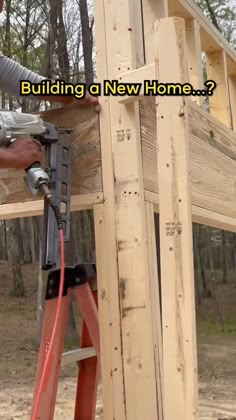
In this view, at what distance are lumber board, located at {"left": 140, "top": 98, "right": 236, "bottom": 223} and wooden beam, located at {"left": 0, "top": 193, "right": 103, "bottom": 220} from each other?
0.26 meters

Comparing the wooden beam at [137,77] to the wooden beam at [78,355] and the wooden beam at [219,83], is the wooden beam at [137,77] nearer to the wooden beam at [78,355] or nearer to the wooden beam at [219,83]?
the wooden beam at [78,355]

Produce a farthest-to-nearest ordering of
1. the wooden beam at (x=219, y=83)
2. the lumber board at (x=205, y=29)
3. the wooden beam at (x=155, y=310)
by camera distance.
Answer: the wooden beam at (x=219, y=83) < the lumber board at (x=205, y=29) < the wooden beam at (x=155, y=310)

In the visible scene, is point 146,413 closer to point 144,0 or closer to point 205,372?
point 144,0

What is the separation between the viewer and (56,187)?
7.20ft

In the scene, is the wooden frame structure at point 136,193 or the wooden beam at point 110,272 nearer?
the wooden frame structure at point 136,193

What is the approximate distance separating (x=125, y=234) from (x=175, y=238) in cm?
48

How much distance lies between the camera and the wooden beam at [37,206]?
7.77ft

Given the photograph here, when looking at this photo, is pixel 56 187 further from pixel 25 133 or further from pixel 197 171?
pixel 197 171

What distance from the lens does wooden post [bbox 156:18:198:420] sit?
5.56ft

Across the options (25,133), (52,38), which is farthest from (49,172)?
(52,38)

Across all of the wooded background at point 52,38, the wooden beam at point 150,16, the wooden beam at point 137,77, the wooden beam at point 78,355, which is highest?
the wooded background at point 52,38

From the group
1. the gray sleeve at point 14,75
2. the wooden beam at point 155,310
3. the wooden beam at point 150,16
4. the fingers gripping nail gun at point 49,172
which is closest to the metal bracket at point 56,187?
the fingers gripping nail gun at point 49,172

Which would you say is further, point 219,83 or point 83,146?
point 219,83

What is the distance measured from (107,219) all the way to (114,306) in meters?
0.38
